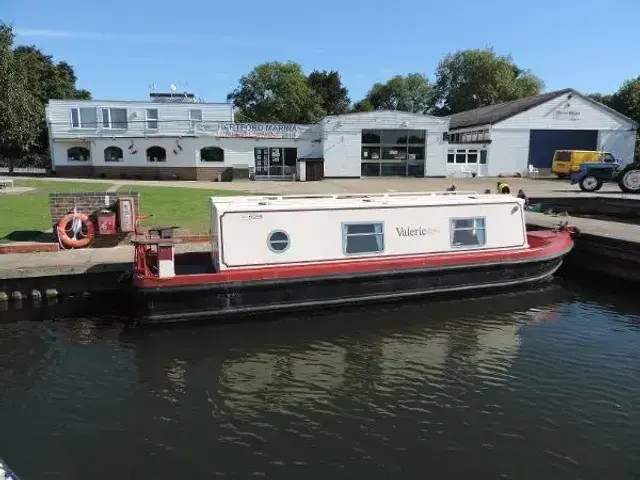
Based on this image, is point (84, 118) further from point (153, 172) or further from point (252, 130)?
point (252, 130)

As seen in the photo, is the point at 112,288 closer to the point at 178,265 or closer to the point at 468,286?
the point at 178,265

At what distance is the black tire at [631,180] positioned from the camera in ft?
75.4

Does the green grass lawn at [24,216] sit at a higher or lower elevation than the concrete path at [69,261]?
higher

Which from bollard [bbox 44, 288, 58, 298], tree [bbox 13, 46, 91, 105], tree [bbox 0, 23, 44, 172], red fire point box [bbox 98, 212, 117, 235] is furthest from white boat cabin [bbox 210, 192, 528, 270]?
tree [bbox 13, 46, 91, 105]

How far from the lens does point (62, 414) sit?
6.72 m

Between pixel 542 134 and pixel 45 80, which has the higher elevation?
pixel 45 80

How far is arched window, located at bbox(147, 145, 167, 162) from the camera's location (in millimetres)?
34969

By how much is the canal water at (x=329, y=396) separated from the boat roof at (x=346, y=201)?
Result: 222 cm

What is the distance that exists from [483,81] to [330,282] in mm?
56639

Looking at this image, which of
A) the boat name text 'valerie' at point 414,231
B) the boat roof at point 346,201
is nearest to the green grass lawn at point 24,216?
the boat roof at point 346,201

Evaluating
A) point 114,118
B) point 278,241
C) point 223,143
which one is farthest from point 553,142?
point 278,241

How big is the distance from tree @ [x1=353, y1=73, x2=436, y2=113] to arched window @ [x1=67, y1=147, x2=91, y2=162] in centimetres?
3845

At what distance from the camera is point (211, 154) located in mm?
34750

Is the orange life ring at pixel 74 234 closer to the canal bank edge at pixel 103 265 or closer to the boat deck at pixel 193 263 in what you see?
the canal bank edge at pixel 103 265
